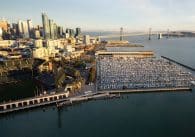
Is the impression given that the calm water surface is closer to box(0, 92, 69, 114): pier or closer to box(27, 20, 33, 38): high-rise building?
box(0, 92, 69, 114): pier

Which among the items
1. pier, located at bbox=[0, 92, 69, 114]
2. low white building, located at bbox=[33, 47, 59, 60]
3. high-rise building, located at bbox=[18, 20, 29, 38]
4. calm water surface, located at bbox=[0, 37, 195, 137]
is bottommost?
calm water surface, located at bbox=[0, 37, 195, 137]

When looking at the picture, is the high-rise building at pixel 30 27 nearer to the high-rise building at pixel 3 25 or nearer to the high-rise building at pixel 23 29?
the high-rise building at pixel 23 29

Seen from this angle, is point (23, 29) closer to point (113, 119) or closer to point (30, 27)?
point (30, 27)

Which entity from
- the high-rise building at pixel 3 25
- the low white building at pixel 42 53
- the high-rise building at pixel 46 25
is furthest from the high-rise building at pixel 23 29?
the low white building at pixel 42 53

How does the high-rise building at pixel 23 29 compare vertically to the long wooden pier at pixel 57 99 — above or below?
above

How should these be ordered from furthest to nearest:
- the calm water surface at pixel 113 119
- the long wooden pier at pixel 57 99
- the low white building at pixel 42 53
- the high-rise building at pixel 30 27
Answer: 1. the high-rise building at pixel 30 27
2. the low white building at pixel 42 53
3. the long wooden pier at pixel 57 99
4. the calm water surface at pixel 113 119

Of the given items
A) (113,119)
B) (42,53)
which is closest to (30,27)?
(42,53)

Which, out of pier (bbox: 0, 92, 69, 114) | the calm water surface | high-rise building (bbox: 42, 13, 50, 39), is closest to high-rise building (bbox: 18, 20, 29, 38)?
high-rise building (bbox: 42, 13, 50, 39)

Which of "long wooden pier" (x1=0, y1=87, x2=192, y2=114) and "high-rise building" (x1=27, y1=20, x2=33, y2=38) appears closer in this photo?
"long wooden pier" (x1=0, y1=87, x2=192, y2=114)
